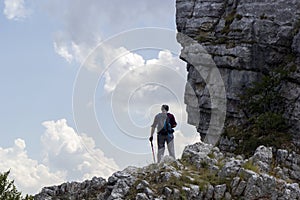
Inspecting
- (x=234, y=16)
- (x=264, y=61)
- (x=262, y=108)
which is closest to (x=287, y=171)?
(x=262, y=108)

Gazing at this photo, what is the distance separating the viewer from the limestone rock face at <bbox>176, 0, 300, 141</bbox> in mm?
49812

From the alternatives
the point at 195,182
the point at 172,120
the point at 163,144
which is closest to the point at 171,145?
the point at 163,144

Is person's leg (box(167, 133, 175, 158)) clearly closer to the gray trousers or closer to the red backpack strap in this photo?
the gray trousers

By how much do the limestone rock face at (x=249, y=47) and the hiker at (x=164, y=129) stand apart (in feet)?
78.7

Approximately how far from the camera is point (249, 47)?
5128cm

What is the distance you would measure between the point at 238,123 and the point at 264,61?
552 cm

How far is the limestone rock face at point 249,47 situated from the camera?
49812mm

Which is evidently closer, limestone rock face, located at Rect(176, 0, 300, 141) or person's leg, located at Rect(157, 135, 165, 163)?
person's leg, located at Rect(157, 135, 165, 163)

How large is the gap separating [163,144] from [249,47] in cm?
2804

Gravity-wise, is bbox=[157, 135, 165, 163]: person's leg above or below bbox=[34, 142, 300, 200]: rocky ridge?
above

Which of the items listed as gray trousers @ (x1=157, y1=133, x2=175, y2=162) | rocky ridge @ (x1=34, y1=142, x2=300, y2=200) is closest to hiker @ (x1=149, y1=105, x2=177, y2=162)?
gray trousers @ (x1=157, y1=133, x2=175, y2=162)

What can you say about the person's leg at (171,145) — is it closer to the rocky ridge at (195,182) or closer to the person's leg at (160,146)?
the person's leg at (160,146)

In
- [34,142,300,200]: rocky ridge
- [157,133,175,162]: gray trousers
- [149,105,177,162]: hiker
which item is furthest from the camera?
[157,133,175,162]: gray trousers

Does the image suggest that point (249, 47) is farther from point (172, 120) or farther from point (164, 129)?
point (164, 129)
